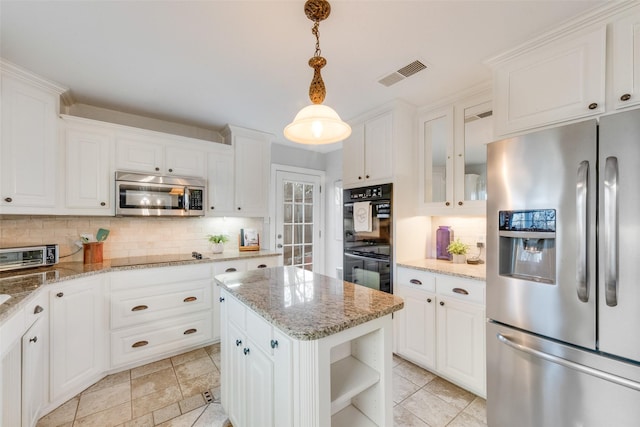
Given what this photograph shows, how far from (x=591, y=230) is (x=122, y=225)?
3780mm

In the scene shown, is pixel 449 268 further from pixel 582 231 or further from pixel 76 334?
pixel 76 334

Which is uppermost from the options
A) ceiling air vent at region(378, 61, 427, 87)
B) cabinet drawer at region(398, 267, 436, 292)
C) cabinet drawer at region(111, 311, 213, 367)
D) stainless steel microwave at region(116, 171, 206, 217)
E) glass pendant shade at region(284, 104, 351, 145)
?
ceiling air vent at region(378, 61, 427, 87)

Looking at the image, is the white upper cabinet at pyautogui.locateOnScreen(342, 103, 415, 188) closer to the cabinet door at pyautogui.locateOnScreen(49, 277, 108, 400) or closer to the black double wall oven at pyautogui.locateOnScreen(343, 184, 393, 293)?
the black double wall oven at pyautogui.locateOnScreen(343, 184, 393, 293)

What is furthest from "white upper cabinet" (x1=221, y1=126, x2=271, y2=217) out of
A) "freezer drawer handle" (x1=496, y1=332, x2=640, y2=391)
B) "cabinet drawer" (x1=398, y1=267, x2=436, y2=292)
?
"freezer drawer handle" (x1=496, y1=332, x2=640, y2=391)

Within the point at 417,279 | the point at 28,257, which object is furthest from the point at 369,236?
the point at 28,257

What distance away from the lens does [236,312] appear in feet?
5.10

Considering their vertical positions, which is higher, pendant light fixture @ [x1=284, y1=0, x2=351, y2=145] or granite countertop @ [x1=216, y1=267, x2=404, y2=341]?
pendant light fixture @ [x1=284, y1=0, x2=351, y2=145]

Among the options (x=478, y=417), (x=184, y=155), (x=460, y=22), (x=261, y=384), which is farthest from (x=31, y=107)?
(x=478, y=417)

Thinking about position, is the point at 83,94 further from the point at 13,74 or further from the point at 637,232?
the point at 637,232

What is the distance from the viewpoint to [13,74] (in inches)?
75.9

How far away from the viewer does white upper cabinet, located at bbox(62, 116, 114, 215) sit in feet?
7.58

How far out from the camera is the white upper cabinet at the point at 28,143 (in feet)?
6.28

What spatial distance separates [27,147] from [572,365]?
3.85m

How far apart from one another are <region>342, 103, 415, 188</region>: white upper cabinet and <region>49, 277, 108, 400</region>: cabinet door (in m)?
2.61
